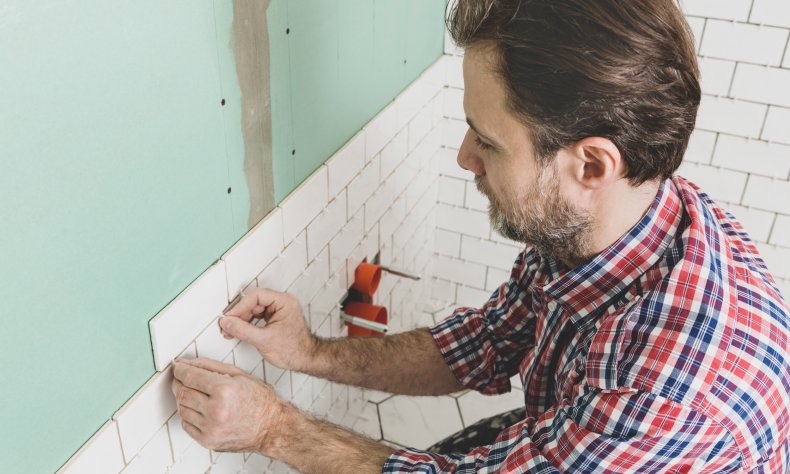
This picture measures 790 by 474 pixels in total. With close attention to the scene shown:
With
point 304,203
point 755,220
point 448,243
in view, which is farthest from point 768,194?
point 304,203

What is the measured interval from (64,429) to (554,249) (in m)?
0.74

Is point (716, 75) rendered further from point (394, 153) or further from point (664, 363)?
point (664, 363)

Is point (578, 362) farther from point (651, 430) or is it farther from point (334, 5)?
point (334, 5)

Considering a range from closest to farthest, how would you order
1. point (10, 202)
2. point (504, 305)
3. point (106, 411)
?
point (10, 202) < point (106, 411) < point (504, 305)

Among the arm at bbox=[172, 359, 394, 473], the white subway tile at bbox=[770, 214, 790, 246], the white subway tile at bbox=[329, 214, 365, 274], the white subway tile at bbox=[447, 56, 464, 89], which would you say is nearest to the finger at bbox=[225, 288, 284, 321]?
the arm at bbox=[172, 359, 394, 473]

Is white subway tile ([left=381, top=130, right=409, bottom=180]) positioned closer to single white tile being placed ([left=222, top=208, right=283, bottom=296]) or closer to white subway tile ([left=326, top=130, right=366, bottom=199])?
white subway tile ([left=326, top=130, right=366, bottom=199])

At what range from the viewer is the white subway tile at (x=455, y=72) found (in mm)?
2039

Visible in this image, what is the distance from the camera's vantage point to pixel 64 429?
958 millimetres

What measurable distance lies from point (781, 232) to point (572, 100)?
1.25m

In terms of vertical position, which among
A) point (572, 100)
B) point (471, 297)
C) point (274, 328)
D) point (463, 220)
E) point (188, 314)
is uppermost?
point (572, 100)

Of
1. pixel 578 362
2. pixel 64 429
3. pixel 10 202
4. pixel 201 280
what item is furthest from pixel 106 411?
pixel 578 362

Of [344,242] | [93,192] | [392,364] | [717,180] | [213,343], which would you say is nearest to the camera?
[93,192]

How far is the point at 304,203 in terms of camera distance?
55.8 inches

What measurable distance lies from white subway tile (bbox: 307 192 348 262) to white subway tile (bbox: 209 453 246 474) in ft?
1.29
